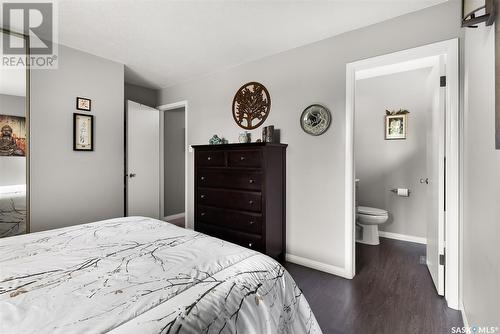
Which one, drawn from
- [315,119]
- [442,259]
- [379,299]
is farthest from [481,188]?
[315,119]

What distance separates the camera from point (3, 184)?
2.41m

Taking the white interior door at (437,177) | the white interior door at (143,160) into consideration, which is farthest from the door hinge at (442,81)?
the white interior door at (143,160)

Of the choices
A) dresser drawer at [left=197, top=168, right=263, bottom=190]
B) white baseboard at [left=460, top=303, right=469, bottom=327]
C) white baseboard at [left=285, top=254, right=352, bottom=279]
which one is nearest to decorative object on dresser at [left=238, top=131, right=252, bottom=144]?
dresser drawer at [left=197, top=168, right=263, bottom=190]

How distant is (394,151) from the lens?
3711mm

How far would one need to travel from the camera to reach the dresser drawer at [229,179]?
2635 millimetres

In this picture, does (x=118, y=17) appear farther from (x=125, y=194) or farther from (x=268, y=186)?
(x=125, y=194)

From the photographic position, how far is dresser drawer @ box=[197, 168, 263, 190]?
2.63 metres

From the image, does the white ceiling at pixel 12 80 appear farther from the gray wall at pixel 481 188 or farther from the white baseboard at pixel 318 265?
the gray wall at pixel 481 188

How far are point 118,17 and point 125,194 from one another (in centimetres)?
248

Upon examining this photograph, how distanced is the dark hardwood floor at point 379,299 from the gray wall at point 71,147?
8.58ft

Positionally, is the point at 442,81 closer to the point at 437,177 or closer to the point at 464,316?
the point at 437,177

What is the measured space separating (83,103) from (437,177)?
395 centimetres

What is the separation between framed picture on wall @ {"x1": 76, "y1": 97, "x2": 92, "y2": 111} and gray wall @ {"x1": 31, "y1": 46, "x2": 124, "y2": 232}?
0.05 m

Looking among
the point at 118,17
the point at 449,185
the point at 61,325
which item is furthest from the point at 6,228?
the point at 449,185
